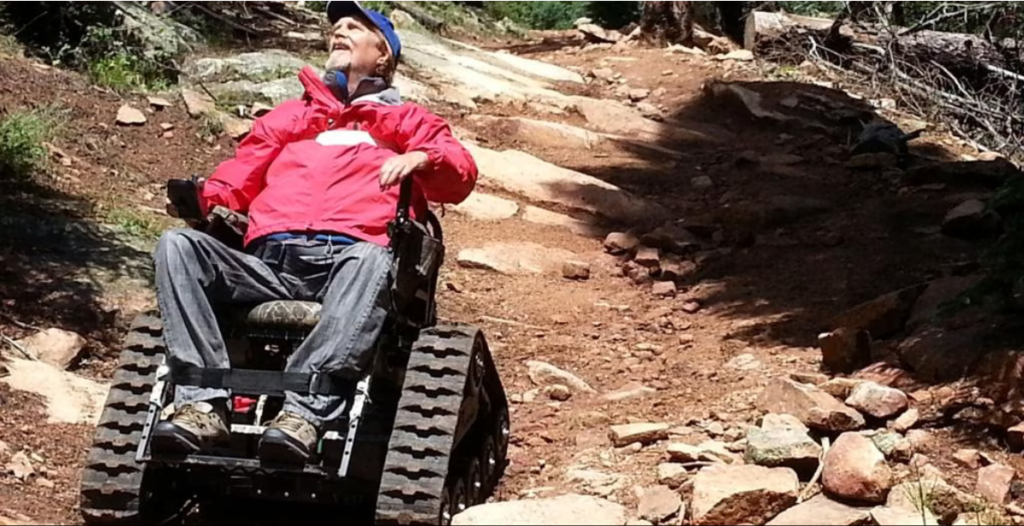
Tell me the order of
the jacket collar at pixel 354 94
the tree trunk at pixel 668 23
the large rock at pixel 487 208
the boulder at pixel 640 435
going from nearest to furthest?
the jacket collar at pixel 354 94 < the boulder at pixel 640 435 < the large rock at pixel 487 208 < the tree trunk at pixel 668 23

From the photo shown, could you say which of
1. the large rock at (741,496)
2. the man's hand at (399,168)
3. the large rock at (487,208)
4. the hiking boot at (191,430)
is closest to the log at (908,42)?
the large rock at (487,208)

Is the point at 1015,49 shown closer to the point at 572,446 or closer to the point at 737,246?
the point at 737,246

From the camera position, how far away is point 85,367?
191 inches

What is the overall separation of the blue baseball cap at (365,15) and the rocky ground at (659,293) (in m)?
1.39

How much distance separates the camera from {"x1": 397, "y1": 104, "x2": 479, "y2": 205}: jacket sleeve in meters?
3.66

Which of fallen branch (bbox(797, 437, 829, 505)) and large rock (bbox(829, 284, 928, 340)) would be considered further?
large rock (bbox(829, 284, 928, 340))

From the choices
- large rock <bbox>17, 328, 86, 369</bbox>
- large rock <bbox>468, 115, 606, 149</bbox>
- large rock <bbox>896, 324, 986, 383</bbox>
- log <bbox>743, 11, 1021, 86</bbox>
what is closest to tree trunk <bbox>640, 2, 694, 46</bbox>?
log <bbox>743, 11, 1021, 86</bbox>

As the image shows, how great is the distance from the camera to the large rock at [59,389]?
4.30 metres

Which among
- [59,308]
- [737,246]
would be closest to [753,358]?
[737,246]

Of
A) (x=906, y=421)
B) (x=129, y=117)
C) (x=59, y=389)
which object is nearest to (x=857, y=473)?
(x=906, y=421)

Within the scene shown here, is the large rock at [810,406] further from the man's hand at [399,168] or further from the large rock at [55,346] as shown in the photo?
the large rock at [55,346]

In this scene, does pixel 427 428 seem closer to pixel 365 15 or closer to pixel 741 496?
pixel 741 496

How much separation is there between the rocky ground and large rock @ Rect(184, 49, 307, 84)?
0.03 metres

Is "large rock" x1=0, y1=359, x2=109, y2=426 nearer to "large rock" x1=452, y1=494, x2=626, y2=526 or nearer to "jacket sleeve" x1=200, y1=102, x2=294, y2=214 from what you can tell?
"jacket sleeve" x1=200, y1=102, x2=294, y2=214
